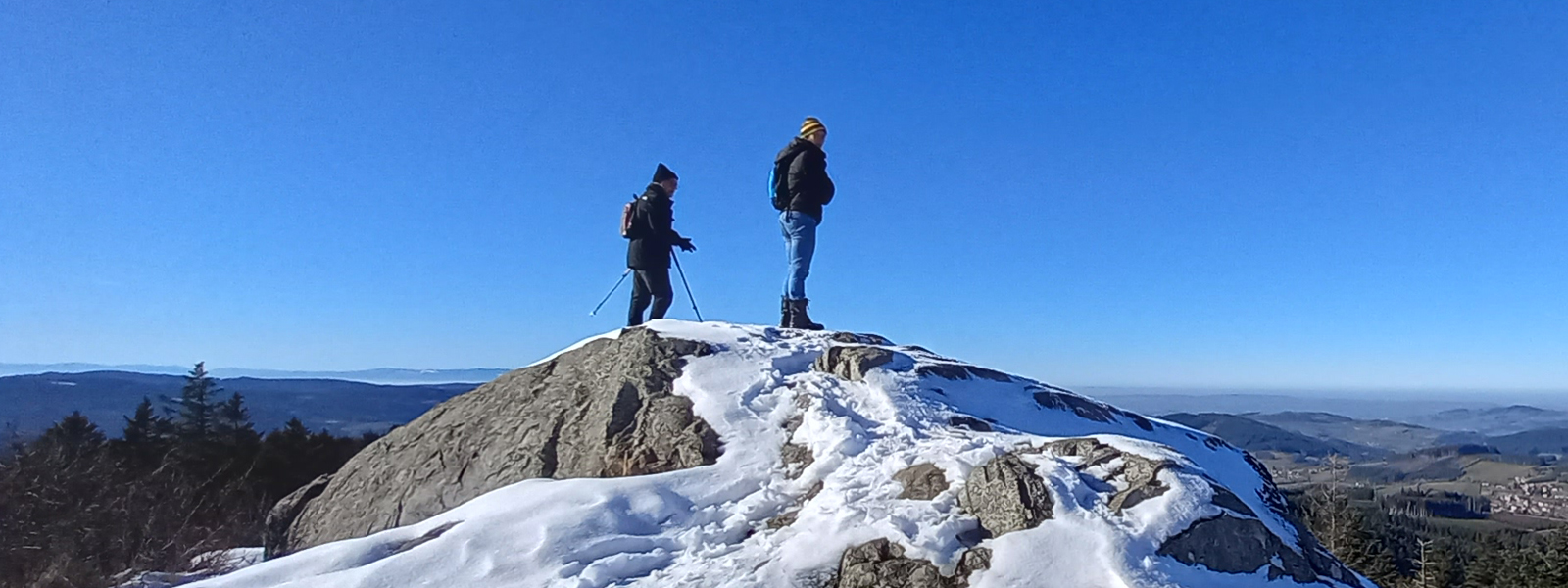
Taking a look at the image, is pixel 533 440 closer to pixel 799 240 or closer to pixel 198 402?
pixel 799 240

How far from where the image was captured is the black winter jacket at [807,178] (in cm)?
988

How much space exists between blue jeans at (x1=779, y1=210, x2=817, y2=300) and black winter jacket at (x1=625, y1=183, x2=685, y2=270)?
1.48m

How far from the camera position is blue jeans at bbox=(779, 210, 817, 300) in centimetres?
999

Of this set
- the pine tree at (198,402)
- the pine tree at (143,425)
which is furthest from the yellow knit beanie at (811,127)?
the pine tree at (198,402)

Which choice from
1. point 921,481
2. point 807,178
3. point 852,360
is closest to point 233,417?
point 807,178

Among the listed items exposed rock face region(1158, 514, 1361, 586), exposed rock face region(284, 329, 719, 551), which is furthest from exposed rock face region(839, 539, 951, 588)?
exposed rock face region(284, 329, 719, 551)

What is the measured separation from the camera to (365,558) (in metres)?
5.38

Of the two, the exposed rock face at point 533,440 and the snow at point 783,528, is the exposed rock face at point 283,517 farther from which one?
the snow at point 783,528

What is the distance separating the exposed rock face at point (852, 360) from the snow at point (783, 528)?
0.59 meters

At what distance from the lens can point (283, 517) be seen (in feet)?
30.9

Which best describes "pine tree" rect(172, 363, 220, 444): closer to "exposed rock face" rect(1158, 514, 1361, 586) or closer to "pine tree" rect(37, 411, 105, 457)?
"pine tree" rect(37, 411, 105, 457)

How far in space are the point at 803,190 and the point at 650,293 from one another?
8.16ft

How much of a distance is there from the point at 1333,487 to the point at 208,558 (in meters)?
29.0

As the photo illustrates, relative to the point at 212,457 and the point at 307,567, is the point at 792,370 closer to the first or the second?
the point at 307,567
